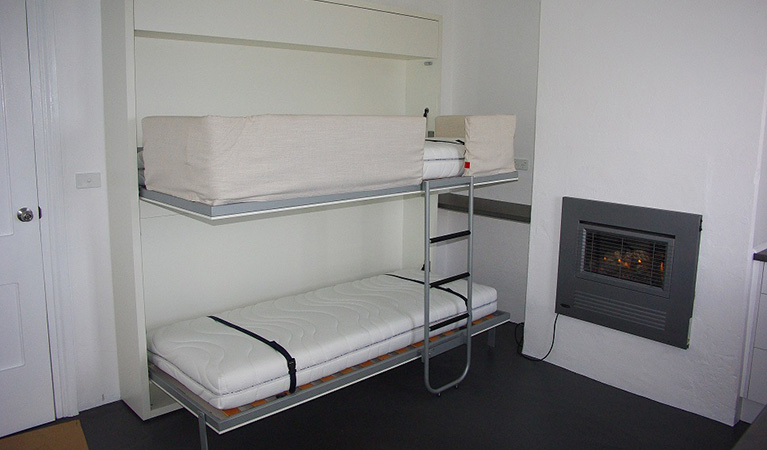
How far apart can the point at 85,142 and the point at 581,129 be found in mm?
2575

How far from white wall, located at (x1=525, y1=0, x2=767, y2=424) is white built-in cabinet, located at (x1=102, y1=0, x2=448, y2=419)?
0.99 metres

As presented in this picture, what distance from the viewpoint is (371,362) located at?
2.99 metres

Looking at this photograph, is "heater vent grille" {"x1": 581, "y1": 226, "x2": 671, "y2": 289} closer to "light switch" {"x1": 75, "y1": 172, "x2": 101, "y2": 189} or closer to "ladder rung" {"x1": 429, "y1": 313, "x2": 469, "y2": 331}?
"ladder rung" {"x1": 429, "y1": 313, "x2": 469, "y2": 331}

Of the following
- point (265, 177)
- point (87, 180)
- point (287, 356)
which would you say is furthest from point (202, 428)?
point (87, 180)

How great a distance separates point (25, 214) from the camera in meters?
2.80

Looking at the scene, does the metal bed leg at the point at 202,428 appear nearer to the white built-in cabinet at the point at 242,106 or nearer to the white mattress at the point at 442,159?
the white built-in cabinet at the point at 242,106

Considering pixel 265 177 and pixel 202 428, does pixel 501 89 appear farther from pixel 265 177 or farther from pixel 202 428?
pixel 202 428

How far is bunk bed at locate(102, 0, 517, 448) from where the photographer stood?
253 centimetres

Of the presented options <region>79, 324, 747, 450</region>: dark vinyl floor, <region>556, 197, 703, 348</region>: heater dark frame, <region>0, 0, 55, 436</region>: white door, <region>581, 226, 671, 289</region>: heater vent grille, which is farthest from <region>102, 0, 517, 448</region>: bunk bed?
<region>581, 226, 671, 289</region>: heater vent grille

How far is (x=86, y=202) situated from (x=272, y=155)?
113 cm

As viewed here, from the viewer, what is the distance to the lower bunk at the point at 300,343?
2.50 meters

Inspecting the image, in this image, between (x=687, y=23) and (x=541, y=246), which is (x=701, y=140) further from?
(x=541, y=246)

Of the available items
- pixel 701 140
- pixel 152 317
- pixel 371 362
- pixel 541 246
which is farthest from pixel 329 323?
pixel 701 140

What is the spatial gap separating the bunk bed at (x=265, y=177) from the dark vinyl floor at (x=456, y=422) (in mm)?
160
